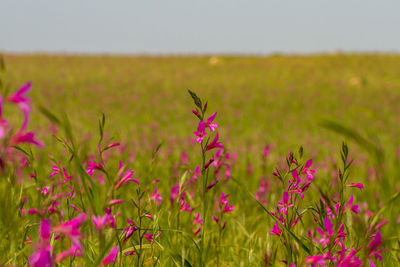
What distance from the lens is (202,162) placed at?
162 centimetres

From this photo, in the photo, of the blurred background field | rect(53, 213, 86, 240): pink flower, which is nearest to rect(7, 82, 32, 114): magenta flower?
rect(53, 213, 86, 240): pink flower

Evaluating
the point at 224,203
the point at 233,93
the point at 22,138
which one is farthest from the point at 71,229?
the point at 233,93

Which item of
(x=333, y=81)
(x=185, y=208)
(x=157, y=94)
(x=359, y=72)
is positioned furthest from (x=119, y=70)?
(x=185, y=208)

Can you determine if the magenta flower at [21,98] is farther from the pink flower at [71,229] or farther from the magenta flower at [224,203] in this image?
the magenta flower at [224,203]

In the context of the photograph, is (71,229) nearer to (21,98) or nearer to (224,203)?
(21,98)

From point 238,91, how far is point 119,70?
13064mm

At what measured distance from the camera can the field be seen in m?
1.10

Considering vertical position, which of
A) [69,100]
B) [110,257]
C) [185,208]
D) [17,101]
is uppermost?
[17,101]

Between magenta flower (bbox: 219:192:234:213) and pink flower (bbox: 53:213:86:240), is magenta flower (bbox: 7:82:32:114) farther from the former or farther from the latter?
magenta flower (bbox: 219:192:234:213)

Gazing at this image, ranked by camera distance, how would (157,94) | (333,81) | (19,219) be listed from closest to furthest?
(19,219) → (157,94) → (333,81)

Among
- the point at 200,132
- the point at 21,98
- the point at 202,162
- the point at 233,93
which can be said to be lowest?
the point at 233,93

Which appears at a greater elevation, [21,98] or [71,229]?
[21,98]

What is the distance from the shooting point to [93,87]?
22672 millimetres

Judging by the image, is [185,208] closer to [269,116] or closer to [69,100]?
[269,116]
